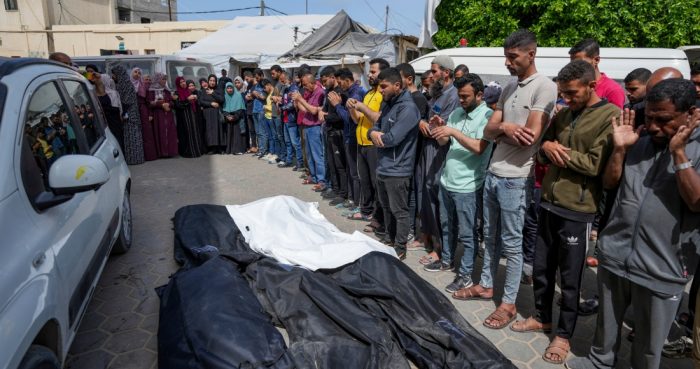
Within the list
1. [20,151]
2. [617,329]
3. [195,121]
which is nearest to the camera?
[20,151]

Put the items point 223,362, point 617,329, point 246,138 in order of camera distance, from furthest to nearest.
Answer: point 246,138
point 617,329
point 223,362

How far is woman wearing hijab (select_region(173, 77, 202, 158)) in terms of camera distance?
9688 mm

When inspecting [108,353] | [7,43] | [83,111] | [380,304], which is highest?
[7,43]

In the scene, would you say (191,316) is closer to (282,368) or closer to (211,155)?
(282,368)

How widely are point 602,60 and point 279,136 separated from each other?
6178 millimetres

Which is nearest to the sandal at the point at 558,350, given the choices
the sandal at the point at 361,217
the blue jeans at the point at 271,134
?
the sandal at the point at 361,217

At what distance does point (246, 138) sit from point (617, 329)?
29.9ft

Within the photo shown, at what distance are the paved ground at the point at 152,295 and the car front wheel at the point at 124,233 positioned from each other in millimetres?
93

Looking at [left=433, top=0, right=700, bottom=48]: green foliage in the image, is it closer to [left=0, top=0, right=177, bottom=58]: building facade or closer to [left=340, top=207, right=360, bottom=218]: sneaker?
[left=340, top=207, right=360, bottom=218]: sneaker

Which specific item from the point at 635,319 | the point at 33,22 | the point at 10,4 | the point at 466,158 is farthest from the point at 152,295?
the point at 10,4

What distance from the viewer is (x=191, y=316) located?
274 cm

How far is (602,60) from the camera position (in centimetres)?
803

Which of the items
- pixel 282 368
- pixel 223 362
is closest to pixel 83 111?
pixel 223 362

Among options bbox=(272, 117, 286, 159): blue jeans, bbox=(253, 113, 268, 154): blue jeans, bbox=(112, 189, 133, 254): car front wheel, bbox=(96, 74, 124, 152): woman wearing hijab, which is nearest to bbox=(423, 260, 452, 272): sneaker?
bbox=(112, 189, 133, 254): car front wheel
